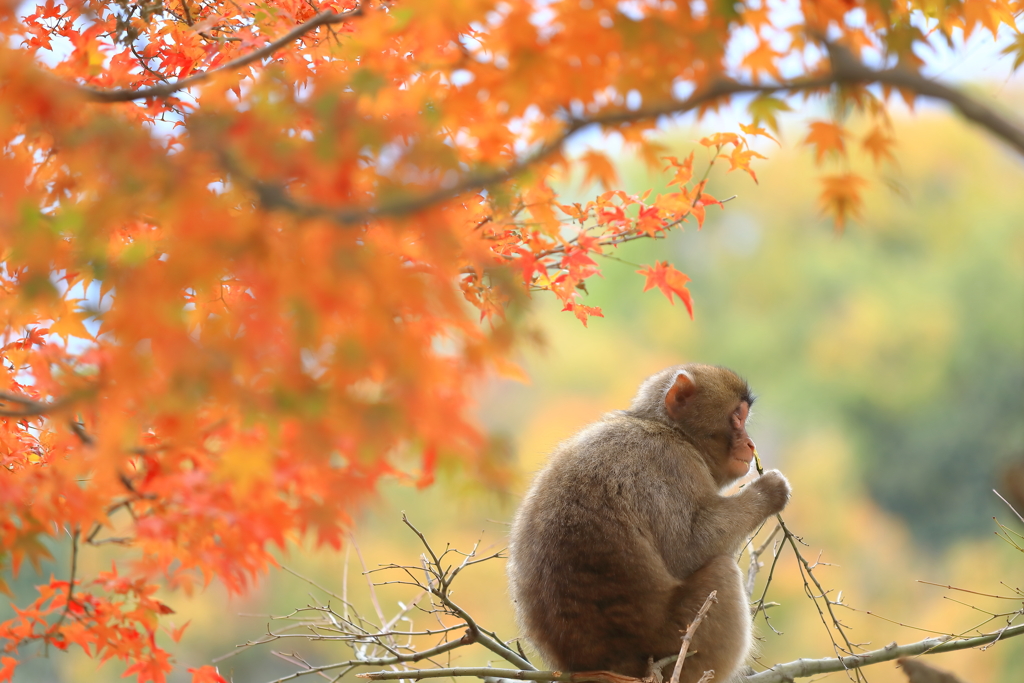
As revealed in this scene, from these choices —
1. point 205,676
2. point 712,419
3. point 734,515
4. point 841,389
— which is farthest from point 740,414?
point 841,389

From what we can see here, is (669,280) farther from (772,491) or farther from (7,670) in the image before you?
(7,670)

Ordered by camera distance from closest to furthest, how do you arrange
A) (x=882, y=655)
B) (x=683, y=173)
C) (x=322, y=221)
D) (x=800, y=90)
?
(x=322, y=221)
(x=800, y=90)
(x=882, y=655)
(x=683, y=173)

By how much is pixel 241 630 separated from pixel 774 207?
16167 mm

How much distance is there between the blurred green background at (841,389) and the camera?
42.5ft

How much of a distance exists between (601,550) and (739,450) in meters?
1.00

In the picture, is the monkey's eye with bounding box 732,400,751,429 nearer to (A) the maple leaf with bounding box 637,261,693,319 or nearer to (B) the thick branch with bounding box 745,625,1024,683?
(A) the maple leaf with bounding box 637,261,693,319

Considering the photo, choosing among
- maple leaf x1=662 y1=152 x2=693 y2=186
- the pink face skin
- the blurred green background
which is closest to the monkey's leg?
the pink face skin

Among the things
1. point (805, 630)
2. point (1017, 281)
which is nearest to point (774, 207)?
point (1017, 281)

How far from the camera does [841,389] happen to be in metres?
18.0

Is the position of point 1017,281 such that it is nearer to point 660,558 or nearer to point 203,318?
point 660,558

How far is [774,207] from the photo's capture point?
2153cm

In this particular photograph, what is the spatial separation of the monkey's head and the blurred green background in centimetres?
788

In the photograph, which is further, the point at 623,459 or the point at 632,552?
the point at 623,459

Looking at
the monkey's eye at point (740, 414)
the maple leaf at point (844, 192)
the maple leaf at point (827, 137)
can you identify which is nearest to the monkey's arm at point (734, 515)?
the monkey's eye at point (740, 414)
